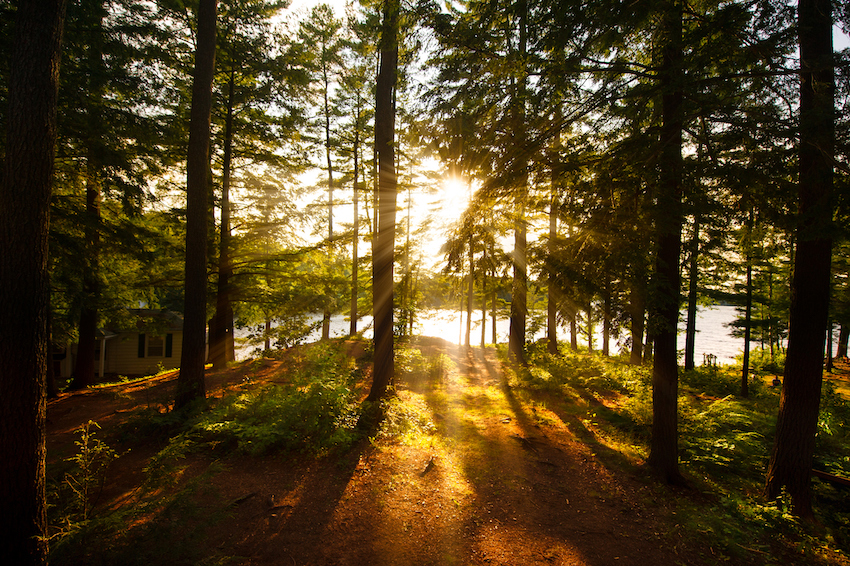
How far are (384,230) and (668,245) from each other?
5907 millimetres

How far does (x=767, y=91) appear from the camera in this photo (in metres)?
5.08

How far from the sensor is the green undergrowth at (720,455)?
4.59m

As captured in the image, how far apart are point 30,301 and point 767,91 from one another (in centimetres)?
970

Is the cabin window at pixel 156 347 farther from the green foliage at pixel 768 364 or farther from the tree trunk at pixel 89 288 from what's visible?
the green foliage at pixel 768 364

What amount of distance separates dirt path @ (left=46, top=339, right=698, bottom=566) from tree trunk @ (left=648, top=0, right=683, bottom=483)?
39.4 inches

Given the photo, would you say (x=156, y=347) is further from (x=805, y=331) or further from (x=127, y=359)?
(x=805, y=331)

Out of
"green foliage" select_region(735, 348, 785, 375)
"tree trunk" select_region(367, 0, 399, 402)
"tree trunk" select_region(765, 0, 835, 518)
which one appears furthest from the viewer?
"green foliage" select_region(735, 348, 785, 375)

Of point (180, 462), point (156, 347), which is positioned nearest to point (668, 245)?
point (180, 462)

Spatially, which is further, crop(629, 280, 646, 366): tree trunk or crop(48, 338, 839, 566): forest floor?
crop(629, 280, 646, 366): tree trunk

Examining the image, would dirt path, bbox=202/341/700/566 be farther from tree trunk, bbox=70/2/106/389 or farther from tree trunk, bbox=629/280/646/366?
tree trunk, bbox=70/2/106/389

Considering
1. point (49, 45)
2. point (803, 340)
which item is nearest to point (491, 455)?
point (803, 340)

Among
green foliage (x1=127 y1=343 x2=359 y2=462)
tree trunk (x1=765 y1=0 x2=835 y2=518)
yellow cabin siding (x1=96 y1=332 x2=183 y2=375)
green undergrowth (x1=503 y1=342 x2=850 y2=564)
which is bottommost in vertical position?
yellow cabin siding (x1=96 y1=332 x2=183 y2=375)

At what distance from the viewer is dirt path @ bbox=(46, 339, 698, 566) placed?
3.94 meters

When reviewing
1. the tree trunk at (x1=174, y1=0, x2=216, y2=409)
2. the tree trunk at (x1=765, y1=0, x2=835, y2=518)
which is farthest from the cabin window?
the tree trunk at (x1=765, y1=0, x2=835, y2=518)
